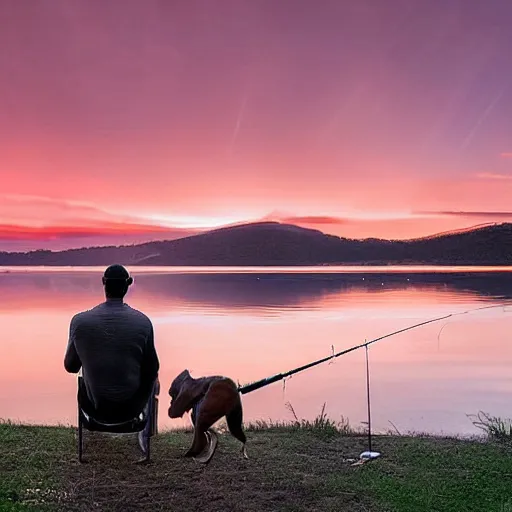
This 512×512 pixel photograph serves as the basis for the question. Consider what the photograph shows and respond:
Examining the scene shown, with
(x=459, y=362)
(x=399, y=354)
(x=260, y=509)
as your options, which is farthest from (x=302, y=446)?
(x=399, y=354)

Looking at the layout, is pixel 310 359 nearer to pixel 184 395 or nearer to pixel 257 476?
pixel 257 476

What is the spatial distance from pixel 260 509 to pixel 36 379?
13193 millimetres

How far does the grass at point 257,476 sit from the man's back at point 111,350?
771 mm

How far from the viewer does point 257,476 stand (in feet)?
17.9

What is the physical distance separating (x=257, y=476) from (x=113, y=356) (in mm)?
1667

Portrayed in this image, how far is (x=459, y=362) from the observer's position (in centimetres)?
2006

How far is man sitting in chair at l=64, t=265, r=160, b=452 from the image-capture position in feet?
15.7

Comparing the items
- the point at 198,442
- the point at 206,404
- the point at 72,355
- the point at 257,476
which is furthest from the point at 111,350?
the point at 257,476

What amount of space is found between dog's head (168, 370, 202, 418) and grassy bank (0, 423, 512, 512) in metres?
0.69

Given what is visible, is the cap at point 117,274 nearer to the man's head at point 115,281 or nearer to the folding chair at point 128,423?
the man's head at point 115,281

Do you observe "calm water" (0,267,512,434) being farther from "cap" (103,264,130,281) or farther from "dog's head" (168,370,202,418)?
"cap" (103,264,130,281)

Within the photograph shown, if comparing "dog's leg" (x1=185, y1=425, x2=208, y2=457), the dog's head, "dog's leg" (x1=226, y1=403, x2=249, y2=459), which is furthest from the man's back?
"dog's leg" (x1=226, y1=403, x2=249, y2=459)

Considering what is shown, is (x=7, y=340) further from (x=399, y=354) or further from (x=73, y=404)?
(x=399, y=354)

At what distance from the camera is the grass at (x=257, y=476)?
4.85m
